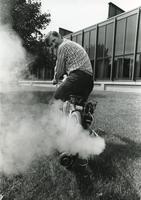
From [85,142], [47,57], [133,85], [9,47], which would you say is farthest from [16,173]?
[133,85]

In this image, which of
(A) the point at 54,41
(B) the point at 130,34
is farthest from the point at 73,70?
(B) the point at 130,34

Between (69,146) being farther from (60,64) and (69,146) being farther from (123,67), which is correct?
(123,67)

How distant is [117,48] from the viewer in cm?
1950

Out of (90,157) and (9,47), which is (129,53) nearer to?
(9,47)

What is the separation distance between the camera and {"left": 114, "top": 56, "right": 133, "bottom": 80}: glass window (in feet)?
60.6

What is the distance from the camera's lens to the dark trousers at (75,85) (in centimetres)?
261

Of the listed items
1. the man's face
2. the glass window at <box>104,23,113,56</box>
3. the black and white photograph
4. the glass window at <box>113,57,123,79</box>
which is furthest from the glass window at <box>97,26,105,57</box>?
the man's face

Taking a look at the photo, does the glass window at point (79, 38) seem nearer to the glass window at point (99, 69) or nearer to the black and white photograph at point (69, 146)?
the glass window at point (99, 69)

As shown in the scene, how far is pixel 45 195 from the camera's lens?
1.92 m

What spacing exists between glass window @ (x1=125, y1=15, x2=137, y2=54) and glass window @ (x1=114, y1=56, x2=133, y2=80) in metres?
0.80

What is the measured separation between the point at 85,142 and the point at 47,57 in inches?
513

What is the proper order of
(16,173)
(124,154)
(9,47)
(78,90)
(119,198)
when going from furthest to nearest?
(9,47) < (124,154) < (78,90) < (16,173) < (119,198)

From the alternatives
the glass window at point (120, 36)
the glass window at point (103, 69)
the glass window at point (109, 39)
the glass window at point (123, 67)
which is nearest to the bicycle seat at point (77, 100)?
the glass window at point (123, 67)

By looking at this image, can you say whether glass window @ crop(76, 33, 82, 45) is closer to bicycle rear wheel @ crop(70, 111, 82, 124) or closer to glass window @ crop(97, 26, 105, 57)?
glass window @ crop(97, 26, 105, 57)
